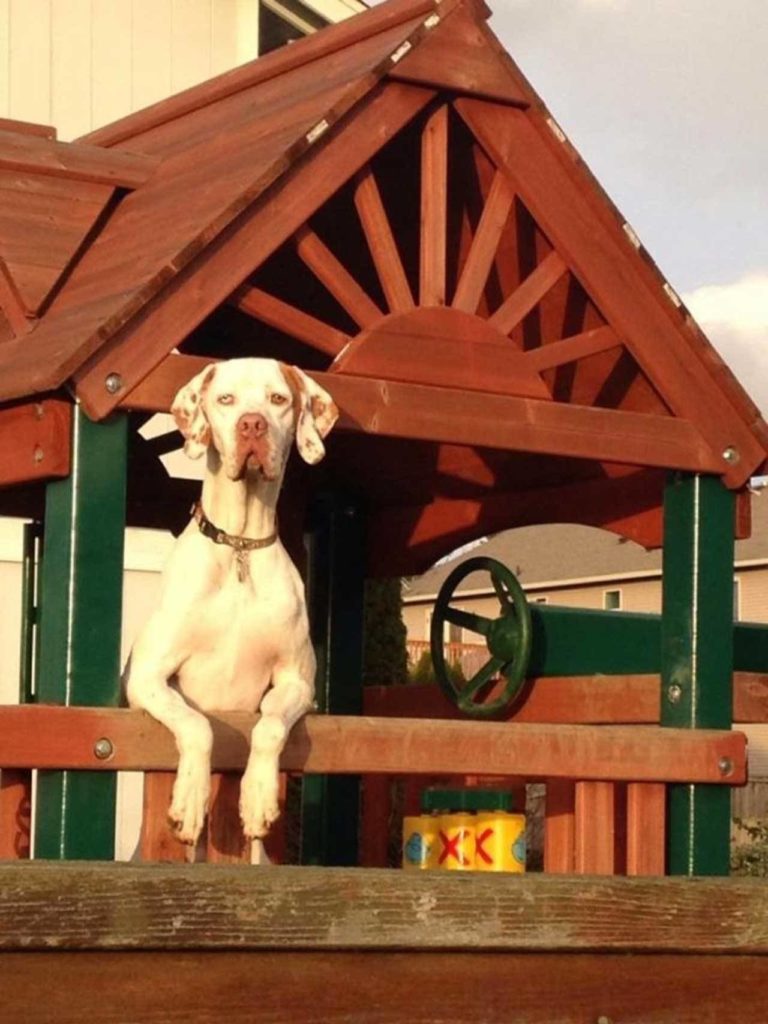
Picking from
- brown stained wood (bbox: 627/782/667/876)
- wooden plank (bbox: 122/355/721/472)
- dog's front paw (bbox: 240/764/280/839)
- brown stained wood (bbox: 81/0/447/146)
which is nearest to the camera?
Result: dog's front paw (bbox: 240/764/280/839)

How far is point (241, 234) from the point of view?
238 inches

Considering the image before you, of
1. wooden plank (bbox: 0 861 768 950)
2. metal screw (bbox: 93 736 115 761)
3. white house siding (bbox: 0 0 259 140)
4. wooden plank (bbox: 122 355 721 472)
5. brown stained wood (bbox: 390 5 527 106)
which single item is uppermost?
white house siding (bbox: 0 0 259 140)

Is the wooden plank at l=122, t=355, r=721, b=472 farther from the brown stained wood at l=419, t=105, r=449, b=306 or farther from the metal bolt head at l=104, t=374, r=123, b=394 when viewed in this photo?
the brown stained wood at l=419, t=105, r=449, b=306

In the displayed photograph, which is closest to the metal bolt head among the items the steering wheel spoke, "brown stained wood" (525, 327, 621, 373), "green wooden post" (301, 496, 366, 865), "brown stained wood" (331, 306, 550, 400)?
"brown stained wood" (331, 306, 550, 400)

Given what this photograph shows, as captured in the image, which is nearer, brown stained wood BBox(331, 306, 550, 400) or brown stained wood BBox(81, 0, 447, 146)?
brown stained wood BBox(331, 306, 550, 400)

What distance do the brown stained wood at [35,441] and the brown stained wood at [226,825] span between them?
954 millimetres

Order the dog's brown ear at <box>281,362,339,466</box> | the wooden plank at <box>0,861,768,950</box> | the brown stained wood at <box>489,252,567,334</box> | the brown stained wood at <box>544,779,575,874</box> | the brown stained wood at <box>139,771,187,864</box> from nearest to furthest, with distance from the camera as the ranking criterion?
the wooden plank at <box>0,861,768,950</box> → the brown stained wood at <box>139,771,187,864</box> → the dog's brown ear at <box>281,362,339,466</box> → the brown stained wood at <box>489,252,567,334</box> → the brown stained wood at <box>544,779,575,874</box>

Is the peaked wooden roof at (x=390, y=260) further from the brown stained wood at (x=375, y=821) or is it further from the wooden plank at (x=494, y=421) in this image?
the brown stained wood at (x=375, y=821)

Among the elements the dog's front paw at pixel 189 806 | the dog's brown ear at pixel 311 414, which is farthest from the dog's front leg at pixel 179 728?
the dog's brown ear at pixel 311 414

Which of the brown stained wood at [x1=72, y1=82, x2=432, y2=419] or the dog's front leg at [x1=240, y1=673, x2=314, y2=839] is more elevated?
the brown stained wood at [x1=72, y1=82, x2=432, y2=419]

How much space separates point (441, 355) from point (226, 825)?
1.54 metres

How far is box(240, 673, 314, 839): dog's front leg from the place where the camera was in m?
5.54

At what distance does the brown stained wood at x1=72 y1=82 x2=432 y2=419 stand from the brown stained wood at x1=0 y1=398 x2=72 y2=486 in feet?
→ 0.32

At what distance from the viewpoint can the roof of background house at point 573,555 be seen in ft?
146
